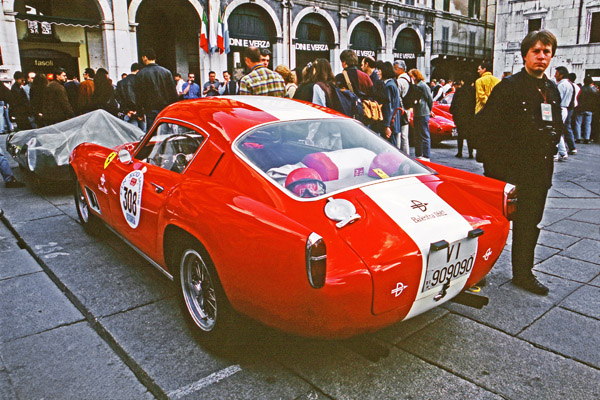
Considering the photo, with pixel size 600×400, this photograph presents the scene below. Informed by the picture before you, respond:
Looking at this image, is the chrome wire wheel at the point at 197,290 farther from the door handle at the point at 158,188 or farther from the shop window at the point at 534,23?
the shop window at the point at 534,23

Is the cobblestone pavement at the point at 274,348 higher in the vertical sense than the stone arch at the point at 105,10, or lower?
lower

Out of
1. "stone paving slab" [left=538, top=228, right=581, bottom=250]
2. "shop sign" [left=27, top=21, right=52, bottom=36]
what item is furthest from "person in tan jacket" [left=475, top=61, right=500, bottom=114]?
"shop sign" [left=27, top=21, right=52, bottom=36]

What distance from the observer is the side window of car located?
10.7 ft

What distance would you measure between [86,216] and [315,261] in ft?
12.0

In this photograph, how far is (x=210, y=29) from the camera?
828 inches

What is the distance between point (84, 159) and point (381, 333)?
328 centimetres

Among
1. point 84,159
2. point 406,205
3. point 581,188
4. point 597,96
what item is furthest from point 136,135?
point 597,96

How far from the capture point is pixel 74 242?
15.6ft

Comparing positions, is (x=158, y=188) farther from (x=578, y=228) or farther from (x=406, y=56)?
(x=406, y=56)

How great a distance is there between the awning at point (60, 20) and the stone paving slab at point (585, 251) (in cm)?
1877

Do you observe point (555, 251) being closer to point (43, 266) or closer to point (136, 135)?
point (43, 266)

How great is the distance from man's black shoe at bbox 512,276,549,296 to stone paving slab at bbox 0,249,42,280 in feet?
12.9

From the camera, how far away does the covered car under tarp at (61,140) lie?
21.1 ft

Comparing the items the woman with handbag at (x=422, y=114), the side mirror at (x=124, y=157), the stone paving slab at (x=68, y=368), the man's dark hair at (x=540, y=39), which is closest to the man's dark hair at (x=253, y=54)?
the side mirror at (x=124, y=157)
